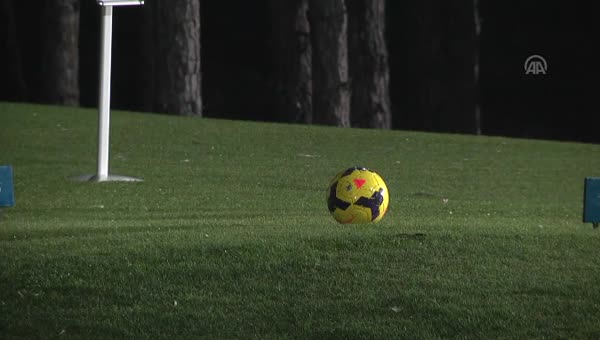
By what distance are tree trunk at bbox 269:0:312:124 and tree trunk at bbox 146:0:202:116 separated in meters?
3.01

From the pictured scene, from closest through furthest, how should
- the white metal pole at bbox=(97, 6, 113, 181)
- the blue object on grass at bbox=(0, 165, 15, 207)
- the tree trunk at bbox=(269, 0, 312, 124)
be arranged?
the blue object on grass at bbox=(0, 165, 15, 207)
the white metal pole at bbox=(97, 6, 113, 181)
the tree trunk at bbox=(269, 0, 312, 124)

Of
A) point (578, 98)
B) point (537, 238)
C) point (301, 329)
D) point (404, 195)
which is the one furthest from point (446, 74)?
point (301, 329)

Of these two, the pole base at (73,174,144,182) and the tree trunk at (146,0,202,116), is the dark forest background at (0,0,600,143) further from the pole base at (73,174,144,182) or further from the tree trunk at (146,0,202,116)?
the pole base at (73,174,144,182)

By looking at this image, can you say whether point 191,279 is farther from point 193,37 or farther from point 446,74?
point 446,74

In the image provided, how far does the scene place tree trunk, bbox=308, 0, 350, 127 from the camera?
30.0 metres

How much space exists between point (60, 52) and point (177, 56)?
3479mm

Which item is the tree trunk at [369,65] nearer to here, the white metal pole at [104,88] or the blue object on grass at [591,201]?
the white metal pole at [104,88]

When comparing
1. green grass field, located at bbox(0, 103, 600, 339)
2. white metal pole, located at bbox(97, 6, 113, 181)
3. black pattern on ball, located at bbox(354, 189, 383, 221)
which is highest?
white metal pole, located at bbox(97, 6, 113, 181)

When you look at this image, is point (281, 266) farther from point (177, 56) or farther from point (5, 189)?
point (177, 56)

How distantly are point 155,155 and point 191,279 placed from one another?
35.8 ft

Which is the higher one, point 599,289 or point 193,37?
point 193,37

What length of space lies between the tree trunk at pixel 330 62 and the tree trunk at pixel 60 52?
544cm

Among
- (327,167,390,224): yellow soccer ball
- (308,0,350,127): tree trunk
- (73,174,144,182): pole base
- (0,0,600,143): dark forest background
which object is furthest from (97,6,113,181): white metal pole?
(0,0,600,143): dark forest background

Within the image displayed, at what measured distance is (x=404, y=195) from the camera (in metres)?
17.7
